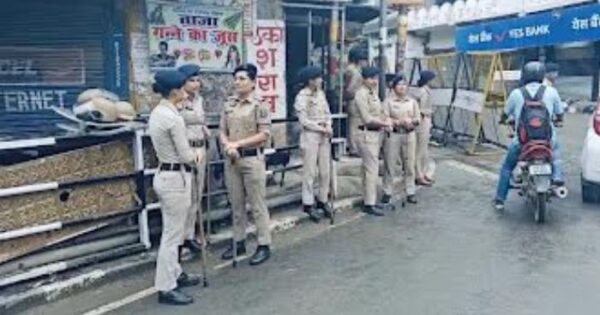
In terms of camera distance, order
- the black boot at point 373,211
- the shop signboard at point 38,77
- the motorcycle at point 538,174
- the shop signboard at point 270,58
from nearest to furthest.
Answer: the motorcycle at point 538,174 → the shop signboard at point 38,77 → the black boot at point 373,211 → the shop signboard at point 270,58

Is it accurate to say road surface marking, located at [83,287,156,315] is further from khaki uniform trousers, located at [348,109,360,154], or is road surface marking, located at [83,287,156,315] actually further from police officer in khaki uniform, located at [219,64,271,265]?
khaki uniform trousers, located at [348,109,360,154]

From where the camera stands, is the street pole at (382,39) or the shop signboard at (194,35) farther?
the street pole at (382,39)

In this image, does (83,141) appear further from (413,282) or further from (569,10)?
(569,10)

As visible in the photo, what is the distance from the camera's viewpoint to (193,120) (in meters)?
5.98

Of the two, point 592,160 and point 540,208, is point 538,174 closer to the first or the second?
point 540,208

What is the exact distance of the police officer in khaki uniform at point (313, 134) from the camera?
7.18 meters

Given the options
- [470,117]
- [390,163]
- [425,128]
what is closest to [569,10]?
[470,117]

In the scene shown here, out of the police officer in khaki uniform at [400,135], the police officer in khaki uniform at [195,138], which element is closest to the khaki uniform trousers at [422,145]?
the police officer in khaki uniform at [400,135]

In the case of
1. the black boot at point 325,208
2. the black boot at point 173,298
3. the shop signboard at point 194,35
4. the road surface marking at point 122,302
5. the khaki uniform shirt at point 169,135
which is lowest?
the road surface marking at point 122,302

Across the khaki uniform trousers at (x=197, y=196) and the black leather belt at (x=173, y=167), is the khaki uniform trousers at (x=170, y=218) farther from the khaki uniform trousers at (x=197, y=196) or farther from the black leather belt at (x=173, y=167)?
the khaki uniform trousers at (x=197, y=196)

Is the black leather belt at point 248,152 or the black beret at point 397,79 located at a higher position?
the black beret at point 397,79

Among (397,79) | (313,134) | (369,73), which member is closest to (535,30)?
(397,79)

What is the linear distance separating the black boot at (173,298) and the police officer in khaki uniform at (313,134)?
2.60 m

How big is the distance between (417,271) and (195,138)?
2250 millimetres
